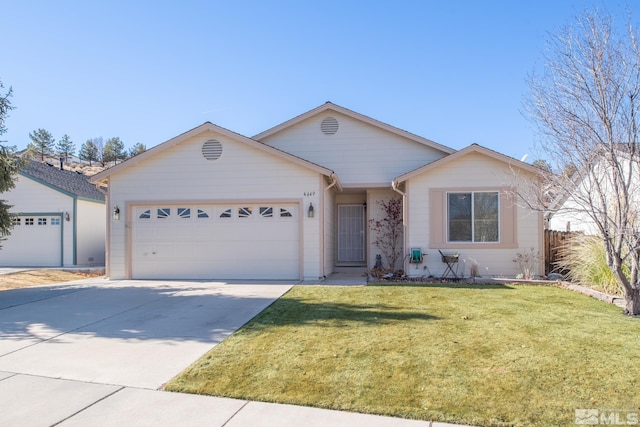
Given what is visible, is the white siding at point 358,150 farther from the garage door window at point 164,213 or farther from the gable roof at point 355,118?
the garage door window at point 164,213

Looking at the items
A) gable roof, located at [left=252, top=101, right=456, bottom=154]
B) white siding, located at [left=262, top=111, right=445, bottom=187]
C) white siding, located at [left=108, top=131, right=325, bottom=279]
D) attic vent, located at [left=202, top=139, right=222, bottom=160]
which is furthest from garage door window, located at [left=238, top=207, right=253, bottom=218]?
gable roof, located at [left=252, top=101, right=456, bottom=154]

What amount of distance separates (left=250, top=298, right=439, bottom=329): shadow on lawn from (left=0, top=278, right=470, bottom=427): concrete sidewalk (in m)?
0.43

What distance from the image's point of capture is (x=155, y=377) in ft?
14.2

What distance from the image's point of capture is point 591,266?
386 inches

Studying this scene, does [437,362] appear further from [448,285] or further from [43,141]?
[43,141]

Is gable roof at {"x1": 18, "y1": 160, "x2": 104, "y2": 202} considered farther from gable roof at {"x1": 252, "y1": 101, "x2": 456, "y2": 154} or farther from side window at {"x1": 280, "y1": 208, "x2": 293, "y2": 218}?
side window at {"x1": 280, "y1": 208, "x2": 293, "y2": 218}

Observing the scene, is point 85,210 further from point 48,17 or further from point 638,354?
point 638,354

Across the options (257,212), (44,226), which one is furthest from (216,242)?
(44,226)

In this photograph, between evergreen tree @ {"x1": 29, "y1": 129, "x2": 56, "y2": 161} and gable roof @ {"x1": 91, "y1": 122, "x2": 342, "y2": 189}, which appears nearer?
gable roof @ {"x1": 91, "y1": 122, "x2": 342, "y2": 189}

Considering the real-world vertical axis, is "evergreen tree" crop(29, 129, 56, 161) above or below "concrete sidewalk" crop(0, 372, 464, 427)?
above

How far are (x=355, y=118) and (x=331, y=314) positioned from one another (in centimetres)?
901

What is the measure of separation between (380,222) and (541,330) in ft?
29.0

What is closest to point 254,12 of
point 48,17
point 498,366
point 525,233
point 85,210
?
point 48,17

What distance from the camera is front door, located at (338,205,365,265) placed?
52.5ft
